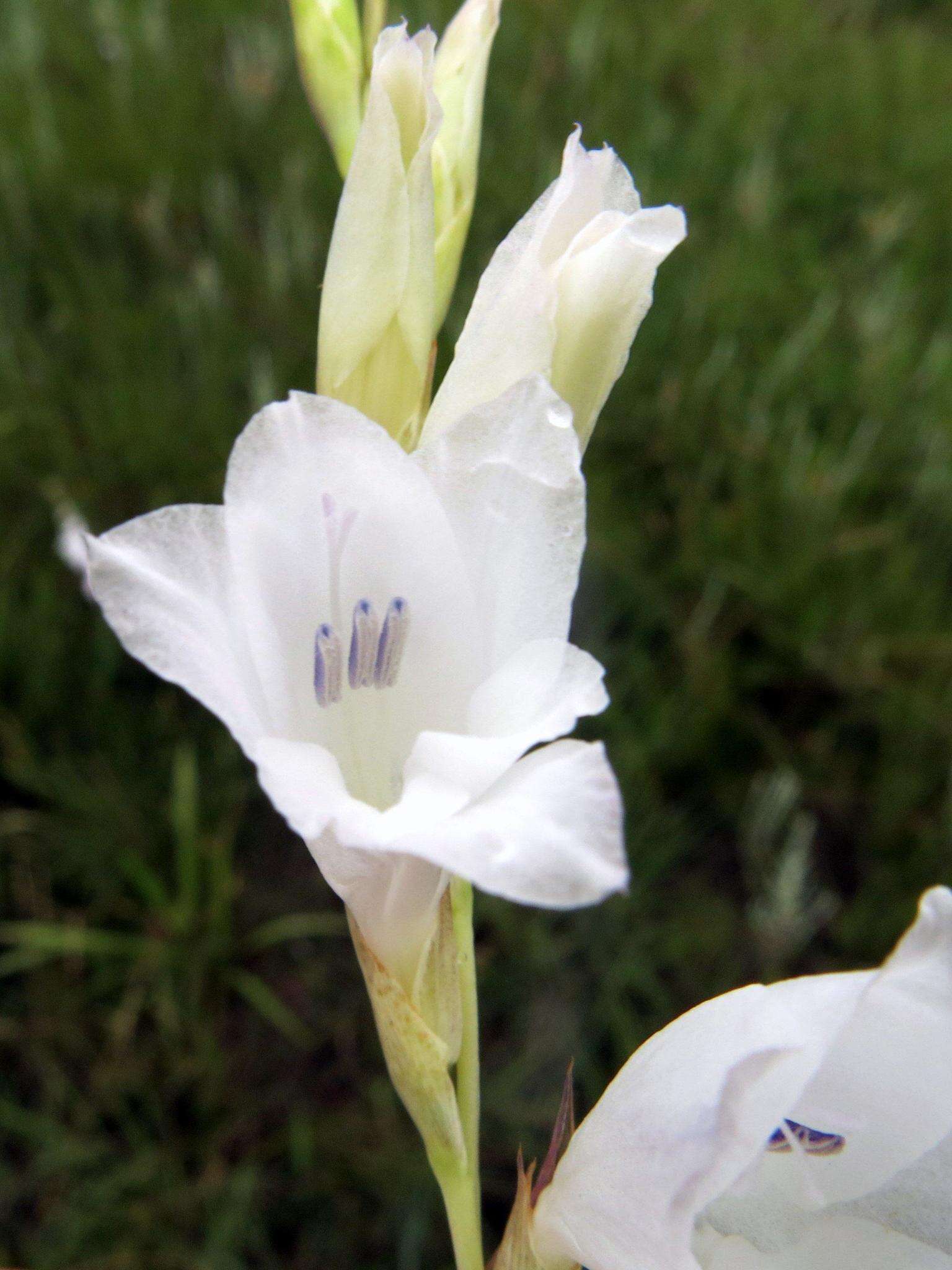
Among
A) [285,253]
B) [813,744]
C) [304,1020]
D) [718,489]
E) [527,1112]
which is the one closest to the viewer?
[527,1112]

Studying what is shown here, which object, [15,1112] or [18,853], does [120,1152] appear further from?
[18,853]

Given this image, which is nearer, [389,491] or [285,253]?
[389,491]

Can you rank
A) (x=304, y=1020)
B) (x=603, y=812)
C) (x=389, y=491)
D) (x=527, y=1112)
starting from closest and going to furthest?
(x=603, y=812) → (x=389, y=491) → (x=527, y=1112) → (x=304, y=1020)

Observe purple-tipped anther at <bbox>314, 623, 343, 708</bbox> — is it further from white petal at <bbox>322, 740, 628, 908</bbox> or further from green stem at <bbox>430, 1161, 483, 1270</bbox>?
green stem at <bbox>430, 1161, 483, 1270</bbox>

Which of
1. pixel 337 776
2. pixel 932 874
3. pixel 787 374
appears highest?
pixel 787 374

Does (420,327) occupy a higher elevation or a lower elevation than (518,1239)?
higher

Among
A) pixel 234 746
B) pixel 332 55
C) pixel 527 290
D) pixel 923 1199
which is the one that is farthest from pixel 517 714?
pixel 234 746

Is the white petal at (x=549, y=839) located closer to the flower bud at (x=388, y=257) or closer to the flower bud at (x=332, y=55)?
the flower bud at (x=388, y=257)

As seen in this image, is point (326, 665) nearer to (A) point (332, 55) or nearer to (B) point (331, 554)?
(B) point (331, 554)

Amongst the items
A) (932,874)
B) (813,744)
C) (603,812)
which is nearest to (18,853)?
(813,744)
